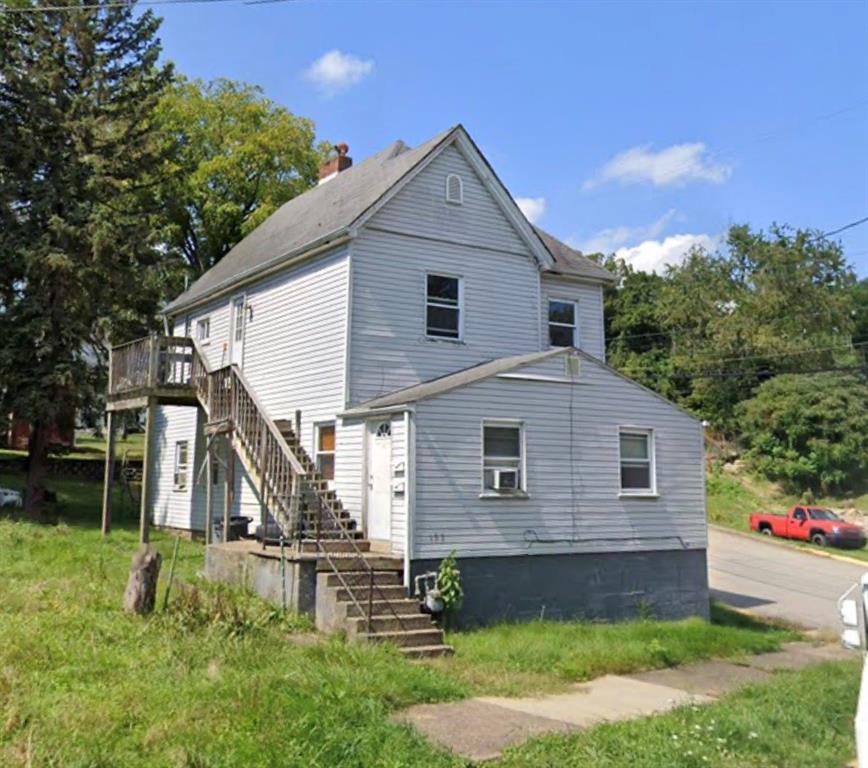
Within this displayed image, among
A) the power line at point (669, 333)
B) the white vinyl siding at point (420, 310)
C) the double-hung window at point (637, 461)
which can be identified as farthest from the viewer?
the power line at point (669, 333)

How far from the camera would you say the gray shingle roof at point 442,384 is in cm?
1293

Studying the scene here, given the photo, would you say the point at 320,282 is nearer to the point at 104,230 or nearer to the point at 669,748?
the point at 104,230

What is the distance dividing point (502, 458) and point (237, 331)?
8.63 metres

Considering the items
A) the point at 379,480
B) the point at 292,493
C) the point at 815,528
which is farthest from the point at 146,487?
the point at 815,528

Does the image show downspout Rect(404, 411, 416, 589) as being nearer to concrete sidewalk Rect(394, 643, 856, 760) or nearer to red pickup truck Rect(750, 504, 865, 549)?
concrete sidewalk Rect(394, 643, 856, 760)

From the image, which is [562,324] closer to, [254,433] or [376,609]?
[254,433]

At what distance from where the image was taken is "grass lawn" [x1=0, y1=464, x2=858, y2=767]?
18.5 feet

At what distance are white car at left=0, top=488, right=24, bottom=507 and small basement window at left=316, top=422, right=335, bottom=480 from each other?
15.5 meters

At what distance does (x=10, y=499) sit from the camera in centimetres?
2630

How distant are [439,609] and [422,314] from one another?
6.20 m

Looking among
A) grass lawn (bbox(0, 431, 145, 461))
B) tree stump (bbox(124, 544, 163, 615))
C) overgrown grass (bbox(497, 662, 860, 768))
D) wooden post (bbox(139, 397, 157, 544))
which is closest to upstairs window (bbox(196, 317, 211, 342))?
wooden post (bbox(139, 397, 157, 544))

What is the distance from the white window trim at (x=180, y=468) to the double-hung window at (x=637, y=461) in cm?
1240

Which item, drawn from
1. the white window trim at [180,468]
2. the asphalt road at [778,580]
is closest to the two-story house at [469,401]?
the white window trim at [180,468]

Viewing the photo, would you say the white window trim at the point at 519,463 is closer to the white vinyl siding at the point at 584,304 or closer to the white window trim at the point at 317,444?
the white window trim at the point at 317,444
